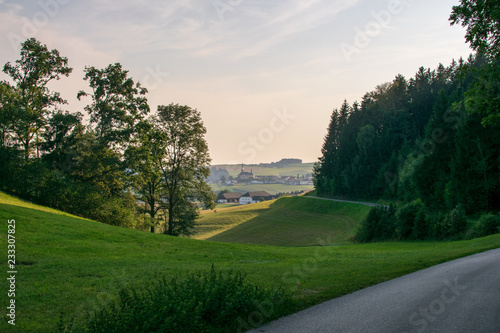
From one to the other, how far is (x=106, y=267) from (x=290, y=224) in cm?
5979

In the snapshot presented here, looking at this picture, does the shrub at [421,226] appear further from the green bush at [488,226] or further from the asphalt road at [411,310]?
the asphalt road at [411,310]

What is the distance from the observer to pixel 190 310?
8227mm

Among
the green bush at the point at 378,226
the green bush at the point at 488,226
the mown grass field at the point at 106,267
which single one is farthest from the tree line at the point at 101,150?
the green bush at the point at 488,226

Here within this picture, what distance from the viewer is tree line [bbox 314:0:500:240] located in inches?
671

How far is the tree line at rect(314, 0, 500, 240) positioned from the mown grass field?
985cm

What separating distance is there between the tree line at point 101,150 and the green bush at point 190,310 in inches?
1128

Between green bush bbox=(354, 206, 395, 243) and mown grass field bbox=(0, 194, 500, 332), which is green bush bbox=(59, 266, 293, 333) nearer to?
mown grass field bbox=(0, 194, 500, 332)

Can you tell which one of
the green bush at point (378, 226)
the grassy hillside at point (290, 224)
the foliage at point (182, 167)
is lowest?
the grassy hillside at point (290, 224)

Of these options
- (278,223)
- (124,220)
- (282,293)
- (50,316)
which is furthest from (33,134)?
(278,223)

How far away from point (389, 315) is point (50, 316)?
8.18 metres

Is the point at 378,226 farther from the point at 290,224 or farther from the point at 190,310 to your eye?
the point at 190,310

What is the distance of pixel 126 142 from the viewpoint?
40.2 meters

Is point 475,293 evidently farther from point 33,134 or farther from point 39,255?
point 33,134

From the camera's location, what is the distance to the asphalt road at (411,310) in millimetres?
8109
